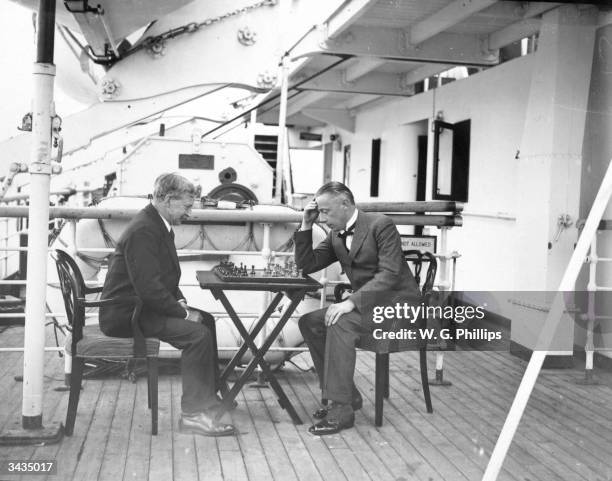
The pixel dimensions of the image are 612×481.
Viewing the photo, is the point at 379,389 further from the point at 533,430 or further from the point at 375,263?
the point at 533,430

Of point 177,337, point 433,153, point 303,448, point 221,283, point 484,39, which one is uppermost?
point 484,39

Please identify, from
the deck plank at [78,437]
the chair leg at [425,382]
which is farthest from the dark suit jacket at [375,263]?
the deck plank at [78,437]

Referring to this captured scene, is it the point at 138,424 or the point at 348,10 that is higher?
the point at 348,10

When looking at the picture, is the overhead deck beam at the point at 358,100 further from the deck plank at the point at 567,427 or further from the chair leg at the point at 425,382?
the chair leg at the point at 425,382

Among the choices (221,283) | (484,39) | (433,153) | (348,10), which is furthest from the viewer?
(433,153)

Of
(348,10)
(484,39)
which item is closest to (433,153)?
(484,39)

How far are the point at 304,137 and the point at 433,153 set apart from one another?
45.9 inches

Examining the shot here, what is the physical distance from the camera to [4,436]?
2.76 metres

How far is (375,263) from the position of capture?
10.4 feet

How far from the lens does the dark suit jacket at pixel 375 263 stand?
3.11 m

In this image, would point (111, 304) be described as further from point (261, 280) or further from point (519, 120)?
point (519, 120)

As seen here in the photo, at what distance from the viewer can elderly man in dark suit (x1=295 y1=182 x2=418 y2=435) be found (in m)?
3.10

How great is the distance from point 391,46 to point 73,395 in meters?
3.36

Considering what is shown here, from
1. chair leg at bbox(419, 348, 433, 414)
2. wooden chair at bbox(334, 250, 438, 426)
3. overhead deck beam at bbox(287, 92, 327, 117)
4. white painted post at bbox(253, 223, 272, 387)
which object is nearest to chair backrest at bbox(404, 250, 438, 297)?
wooden chair at bbox(334, 250, 438, 426)
